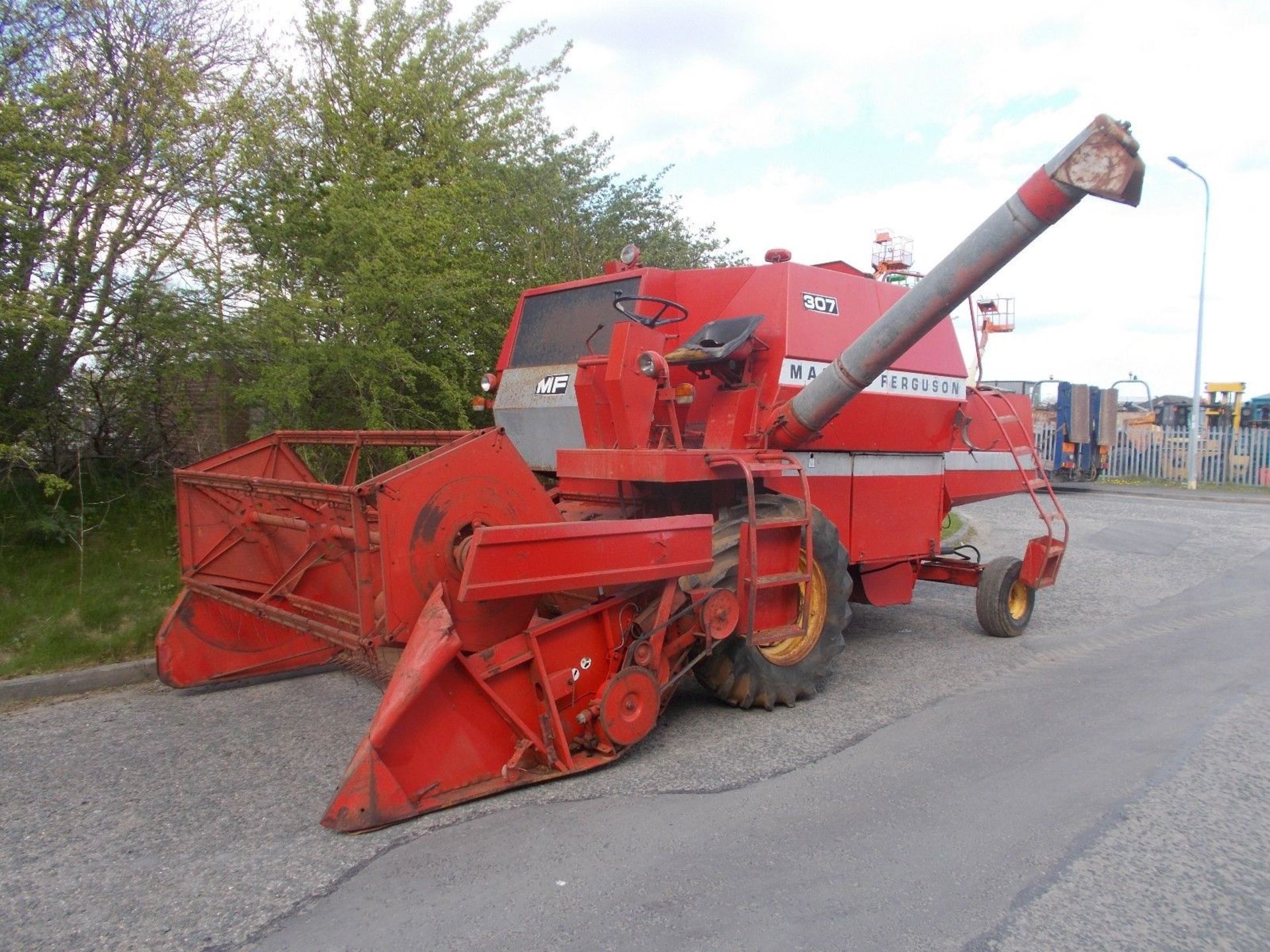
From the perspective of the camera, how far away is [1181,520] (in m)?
14.4

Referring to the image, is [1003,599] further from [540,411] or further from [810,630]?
[540,411]

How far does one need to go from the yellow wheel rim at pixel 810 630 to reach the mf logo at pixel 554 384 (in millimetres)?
2134

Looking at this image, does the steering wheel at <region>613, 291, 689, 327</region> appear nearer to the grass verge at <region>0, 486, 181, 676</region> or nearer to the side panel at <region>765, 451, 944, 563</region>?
the side panel at <region>765, 451, 944, 563</region>

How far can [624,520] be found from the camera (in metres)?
5.04

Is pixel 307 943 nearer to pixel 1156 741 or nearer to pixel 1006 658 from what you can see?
pixel 1156 741

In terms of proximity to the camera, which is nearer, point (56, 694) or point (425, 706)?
point (425, 706)

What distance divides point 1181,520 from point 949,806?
1290cm

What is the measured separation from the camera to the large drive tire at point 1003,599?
7.02m

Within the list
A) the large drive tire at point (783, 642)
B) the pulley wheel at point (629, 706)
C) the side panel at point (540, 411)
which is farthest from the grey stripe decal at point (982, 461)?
the pulley wheel at point (629, 706)

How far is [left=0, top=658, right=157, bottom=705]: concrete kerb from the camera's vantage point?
17.6 feet

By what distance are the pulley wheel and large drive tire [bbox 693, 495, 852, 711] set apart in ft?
2.39

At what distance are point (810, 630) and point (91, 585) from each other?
508cm

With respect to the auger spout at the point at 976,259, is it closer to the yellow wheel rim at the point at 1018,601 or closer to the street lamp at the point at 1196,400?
the yellow wheel rim at the point at 1018,601

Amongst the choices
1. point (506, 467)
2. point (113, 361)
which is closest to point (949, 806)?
point (506, 467)
